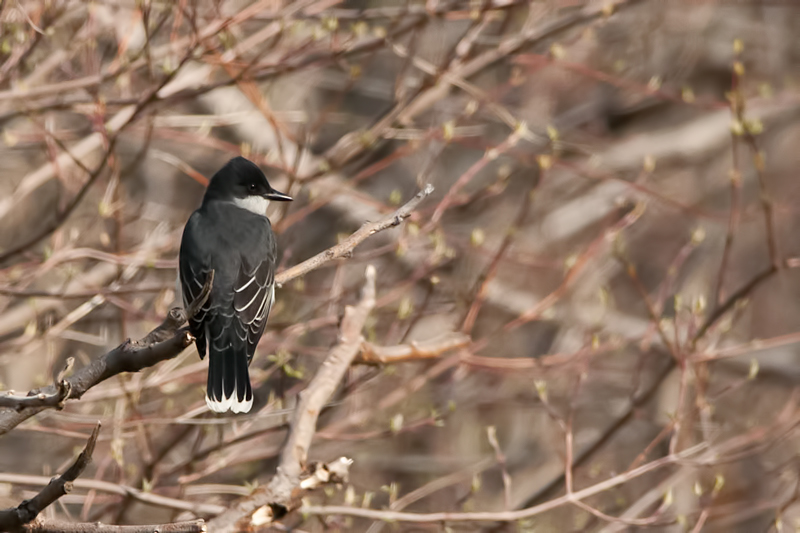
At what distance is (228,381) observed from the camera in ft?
13.5

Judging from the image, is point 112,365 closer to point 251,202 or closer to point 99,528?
point 99,528

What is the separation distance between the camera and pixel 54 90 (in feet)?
15.9

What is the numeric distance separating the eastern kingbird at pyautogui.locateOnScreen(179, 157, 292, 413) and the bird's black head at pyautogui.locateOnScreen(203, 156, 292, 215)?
0.71 feet

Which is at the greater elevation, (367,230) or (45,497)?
(367,230)

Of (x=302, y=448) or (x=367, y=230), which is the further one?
(x=302, y=448)

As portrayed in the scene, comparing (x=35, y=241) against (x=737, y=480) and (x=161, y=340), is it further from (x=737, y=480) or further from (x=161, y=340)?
(x=737, y=480)

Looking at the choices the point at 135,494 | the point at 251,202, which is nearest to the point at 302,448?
the point at 135,494

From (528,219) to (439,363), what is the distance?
4.25 meters

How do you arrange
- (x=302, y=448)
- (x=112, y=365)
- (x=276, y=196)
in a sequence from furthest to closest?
(x=276, y=196)
(x=302, y=448)
(x=112, y=365)

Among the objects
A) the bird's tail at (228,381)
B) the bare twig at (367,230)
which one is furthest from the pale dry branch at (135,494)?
the bare twig at (367,230)

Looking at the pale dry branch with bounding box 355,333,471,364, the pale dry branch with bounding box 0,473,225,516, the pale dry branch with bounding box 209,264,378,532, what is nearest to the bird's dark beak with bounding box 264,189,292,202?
the pale dry branch with bounding box 209,264,378,532

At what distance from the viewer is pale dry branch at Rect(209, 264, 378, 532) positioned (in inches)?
139

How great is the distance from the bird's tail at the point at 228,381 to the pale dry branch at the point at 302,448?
0.87 feet

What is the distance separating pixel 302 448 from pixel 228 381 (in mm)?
529
